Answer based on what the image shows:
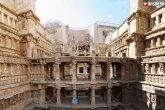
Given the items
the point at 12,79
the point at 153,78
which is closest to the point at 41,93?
the point at 12,79

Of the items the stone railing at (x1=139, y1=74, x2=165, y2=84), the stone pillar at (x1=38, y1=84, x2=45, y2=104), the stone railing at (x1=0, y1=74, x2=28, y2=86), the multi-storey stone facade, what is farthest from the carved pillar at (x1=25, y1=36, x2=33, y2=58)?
the stone railing at (x1=139, y1=74, x2=165, y2=84)

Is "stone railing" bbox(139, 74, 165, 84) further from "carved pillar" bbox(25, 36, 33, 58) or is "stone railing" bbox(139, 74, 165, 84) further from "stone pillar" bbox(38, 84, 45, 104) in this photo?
"carved pillar" bbox(25, 36, 33, 58)

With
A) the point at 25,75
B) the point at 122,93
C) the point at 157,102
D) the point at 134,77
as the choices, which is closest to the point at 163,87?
the point at 157,102

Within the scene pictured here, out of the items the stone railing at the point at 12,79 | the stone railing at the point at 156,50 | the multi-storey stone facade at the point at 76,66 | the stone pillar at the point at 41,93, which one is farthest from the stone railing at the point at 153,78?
the stone railing at the point at 12,79

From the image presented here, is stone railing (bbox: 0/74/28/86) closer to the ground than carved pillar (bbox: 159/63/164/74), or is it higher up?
closer to the ground

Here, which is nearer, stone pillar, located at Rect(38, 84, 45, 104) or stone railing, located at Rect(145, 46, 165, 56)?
stone railing, located at Rect(145, 46, 165, 56)

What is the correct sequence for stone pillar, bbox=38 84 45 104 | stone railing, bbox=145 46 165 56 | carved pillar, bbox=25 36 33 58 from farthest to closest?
carved pillar, bbox=25 36 33 58 → stone pillar, bbox=38 84 45 104 → stone railing, bbox=145 46 165 56

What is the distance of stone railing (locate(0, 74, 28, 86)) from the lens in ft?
42.9

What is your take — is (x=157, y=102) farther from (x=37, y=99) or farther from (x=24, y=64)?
(x=24, y=64)

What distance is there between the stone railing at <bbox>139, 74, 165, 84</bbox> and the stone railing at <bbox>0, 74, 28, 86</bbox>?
58.2ft

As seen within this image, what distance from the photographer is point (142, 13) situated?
17219 mm

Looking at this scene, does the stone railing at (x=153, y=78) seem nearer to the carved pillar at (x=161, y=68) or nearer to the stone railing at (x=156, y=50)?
the carved pillar at (x=161, y=68)

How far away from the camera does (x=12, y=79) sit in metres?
14.5

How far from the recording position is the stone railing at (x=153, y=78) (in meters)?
13.1
